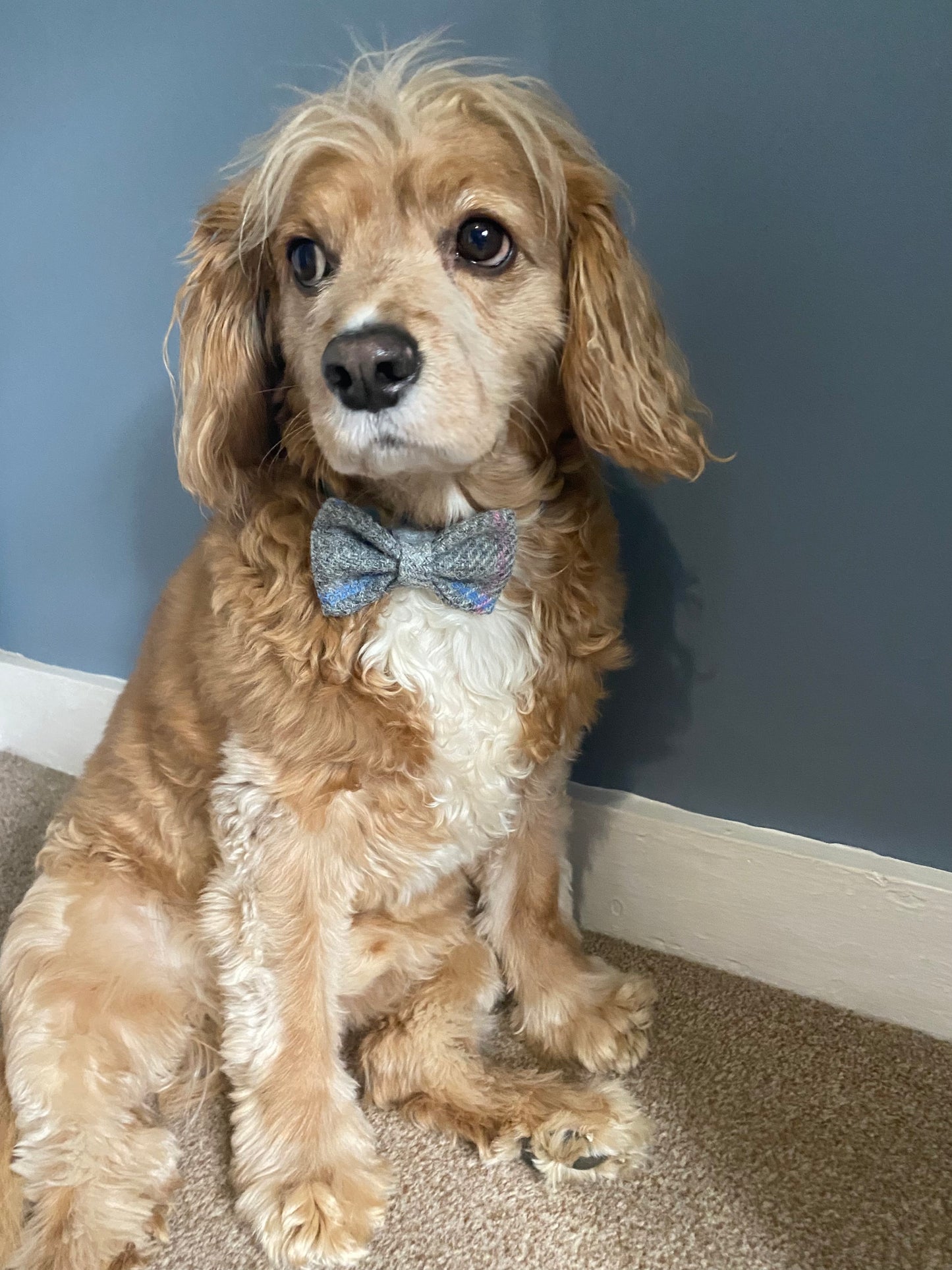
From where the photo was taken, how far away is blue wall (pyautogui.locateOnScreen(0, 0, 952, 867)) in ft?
3.36

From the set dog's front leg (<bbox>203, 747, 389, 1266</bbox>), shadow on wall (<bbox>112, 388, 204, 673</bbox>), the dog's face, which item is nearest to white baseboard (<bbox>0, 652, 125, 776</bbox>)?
shadow on wall (<bbox>112, 388, 204, 673</bbox>)

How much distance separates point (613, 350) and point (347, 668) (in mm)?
474

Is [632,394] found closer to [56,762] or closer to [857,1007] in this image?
[857,1007]

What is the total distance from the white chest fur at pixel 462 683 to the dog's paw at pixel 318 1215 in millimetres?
408

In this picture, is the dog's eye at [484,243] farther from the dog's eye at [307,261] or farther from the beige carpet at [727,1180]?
the beige carpet at [727,1180]

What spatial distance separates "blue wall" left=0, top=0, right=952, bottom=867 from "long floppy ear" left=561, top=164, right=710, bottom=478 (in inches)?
8.8

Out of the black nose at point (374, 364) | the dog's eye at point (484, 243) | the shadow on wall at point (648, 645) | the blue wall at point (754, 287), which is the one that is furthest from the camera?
the shadow on wall at point (648, 645)

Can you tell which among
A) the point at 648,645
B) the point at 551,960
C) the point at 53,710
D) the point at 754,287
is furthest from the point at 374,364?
the point at 53,710

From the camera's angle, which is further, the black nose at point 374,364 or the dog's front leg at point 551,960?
the dog's front leg at point 551,960

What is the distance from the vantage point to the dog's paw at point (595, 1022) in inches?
47.9

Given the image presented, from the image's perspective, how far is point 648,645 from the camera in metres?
1.36

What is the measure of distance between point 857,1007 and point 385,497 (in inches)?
40.6

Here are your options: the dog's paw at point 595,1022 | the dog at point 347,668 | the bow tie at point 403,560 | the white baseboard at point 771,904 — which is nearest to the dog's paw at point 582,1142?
the dog at point 347,668

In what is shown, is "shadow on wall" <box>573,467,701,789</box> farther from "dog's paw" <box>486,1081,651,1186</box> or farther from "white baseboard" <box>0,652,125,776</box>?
"white baseboard" <box>0,652,125,776</box>
